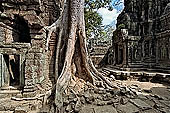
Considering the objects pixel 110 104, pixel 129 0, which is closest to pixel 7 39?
pixel 110 104

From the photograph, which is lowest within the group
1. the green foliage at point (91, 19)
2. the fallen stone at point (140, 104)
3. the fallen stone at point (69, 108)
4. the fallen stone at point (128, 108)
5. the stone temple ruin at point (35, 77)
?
the fallen stone at point (128, 108)

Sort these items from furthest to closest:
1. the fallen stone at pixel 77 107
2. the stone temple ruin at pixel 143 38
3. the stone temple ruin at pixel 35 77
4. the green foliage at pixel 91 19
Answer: the green foliage at pixel 91 19
the stone temple ruin at pixel 143 38
the stone temple ruin at pixel 35 77
the fallen stone at pixel 77 107

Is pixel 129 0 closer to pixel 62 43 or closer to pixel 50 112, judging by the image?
pixel 62 43

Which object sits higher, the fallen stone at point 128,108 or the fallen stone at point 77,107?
the fallen stone at point 77,107

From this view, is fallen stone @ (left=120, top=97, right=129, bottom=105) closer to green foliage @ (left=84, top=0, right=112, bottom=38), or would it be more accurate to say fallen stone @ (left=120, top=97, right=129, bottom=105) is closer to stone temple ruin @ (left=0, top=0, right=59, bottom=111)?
stone temple ruin @ (left=0, top=0, right=59, bottom=111)

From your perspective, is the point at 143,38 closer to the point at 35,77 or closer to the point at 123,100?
the point at 123,100

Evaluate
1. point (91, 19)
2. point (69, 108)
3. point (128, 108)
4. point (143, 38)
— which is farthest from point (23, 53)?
point (143, 38)

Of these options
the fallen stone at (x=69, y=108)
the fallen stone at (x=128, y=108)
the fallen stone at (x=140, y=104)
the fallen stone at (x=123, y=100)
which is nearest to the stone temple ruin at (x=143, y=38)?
the fallen stone at (x=140, y=104)

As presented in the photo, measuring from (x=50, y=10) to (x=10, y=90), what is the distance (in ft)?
13.7

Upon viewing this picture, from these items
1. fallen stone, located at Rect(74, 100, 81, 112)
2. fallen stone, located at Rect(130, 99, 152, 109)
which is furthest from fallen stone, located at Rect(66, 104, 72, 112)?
fallen stone, located at Rect(130, 99, 152, 109)

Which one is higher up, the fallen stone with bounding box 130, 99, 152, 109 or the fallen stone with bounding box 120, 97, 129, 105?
the fallen stone with bounding box 120, 97, 129, 105

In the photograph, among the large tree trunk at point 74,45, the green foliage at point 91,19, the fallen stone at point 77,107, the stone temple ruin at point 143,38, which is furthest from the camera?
the green foliage at point 91,19

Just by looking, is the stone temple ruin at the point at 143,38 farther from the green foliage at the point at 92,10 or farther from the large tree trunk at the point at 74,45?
the large tree trunk at the point at 74,45

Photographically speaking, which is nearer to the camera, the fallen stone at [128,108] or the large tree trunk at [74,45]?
the fallen stone at [128,108]
